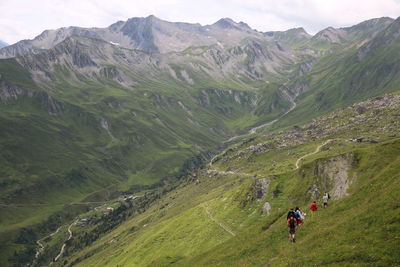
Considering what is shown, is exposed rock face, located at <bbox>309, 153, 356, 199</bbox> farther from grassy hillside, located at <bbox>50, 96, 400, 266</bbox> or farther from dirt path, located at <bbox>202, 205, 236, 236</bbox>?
dirt path, located at <bbox>202, 205, 236, 236</bbox>

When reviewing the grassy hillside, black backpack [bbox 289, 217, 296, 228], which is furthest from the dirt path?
black backpack [bbox 289, 217, 296, 228]

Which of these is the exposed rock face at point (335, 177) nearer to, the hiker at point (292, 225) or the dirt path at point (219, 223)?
the dirt path at point (219, 223)

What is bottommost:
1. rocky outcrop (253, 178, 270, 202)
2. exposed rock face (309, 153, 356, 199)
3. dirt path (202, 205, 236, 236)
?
dirt path (202, 205, 236, 236)

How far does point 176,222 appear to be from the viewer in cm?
17375

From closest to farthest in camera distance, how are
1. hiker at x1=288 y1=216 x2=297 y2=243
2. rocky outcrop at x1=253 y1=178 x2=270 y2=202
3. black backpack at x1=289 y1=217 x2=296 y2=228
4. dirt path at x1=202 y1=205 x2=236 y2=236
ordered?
1. black backpack at x1=289 y1=217 x2=296 y2=228
2. hiker at x1=288 y1=216 x2=297 y2=243
3. dirt path at x1=202 y1=205 x2=236 y2=236
4. rocky outcrop at x1=253 y1=178 x2=270 y2=202

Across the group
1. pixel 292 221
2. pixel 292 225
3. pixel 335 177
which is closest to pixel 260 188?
pixel 335 177

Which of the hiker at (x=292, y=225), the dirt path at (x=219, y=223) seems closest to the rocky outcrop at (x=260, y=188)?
the dirt path at (x=219, y=223)

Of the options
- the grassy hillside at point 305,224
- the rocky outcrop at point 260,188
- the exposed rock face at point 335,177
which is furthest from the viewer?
the rocky outcrop at point 260,188

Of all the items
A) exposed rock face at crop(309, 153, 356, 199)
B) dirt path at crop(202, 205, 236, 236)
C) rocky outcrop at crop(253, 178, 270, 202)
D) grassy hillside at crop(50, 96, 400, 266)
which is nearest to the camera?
grassy hillside at crop(50, 96, 400, 266)

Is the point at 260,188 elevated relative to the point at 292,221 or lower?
lower

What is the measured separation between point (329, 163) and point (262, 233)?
63.0m

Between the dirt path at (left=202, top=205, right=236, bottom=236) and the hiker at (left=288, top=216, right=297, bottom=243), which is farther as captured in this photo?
the dirt path at (left=202, top=205, right=236, bottom=236)

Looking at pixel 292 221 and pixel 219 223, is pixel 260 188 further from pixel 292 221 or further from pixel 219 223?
pixel 292 221

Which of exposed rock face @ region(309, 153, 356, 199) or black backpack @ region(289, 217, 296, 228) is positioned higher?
black backpack @ region(289, 217, 296, 228)
